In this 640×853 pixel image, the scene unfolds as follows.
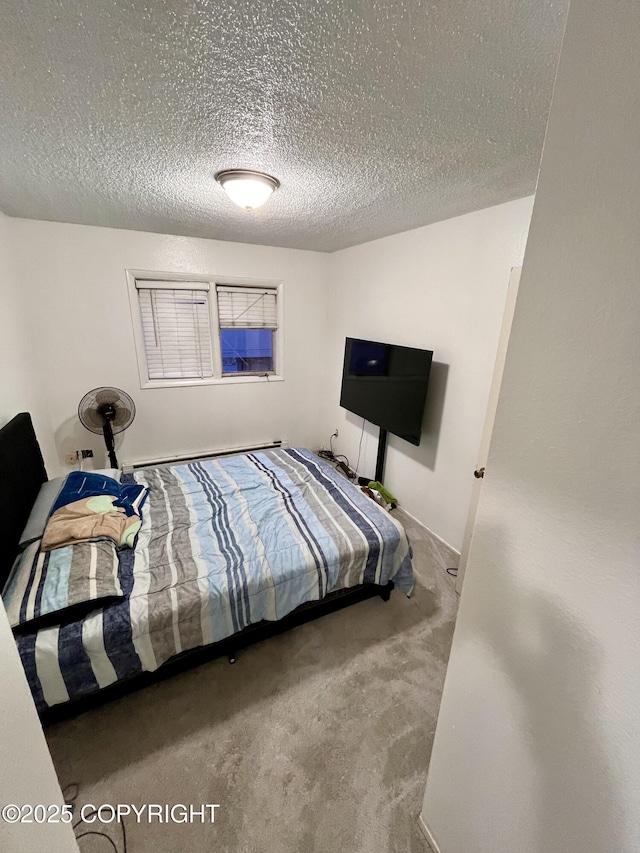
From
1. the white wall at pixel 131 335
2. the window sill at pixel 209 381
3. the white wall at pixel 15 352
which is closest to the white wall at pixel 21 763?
the white wall at pixel 15 352

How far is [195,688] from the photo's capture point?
1.71 meters

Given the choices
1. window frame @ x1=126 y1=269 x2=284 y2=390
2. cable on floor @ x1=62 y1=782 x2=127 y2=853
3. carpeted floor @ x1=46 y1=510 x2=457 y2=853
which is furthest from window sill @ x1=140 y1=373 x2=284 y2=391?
cable on floor @ x1=62 y1=782 x2=127 y2=853

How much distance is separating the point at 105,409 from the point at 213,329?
1.34 metres

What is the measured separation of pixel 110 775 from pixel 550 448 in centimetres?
203

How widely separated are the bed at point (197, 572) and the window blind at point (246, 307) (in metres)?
1.91

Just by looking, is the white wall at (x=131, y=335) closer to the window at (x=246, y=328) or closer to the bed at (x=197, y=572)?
the window at (x=246, y=328)

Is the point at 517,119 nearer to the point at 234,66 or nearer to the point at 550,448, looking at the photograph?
the point at 234,66

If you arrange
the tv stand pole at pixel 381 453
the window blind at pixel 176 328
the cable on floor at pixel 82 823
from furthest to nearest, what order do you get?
the window blind at pixel 176 328
the tv stand pole at pixel 381 453
the cable on floor at pixel 82 823

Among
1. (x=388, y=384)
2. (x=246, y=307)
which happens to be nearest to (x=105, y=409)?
(x=246, y=307)

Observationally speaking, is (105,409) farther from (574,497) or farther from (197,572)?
(574,497)

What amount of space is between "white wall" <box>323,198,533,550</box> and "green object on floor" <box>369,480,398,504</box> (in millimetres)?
79

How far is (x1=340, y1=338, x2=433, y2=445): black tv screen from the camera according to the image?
8.60 feet

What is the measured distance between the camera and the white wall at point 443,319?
2172 millimetres

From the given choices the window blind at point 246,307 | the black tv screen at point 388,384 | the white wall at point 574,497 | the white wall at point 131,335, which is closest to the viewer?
the white wall at point 574,497
